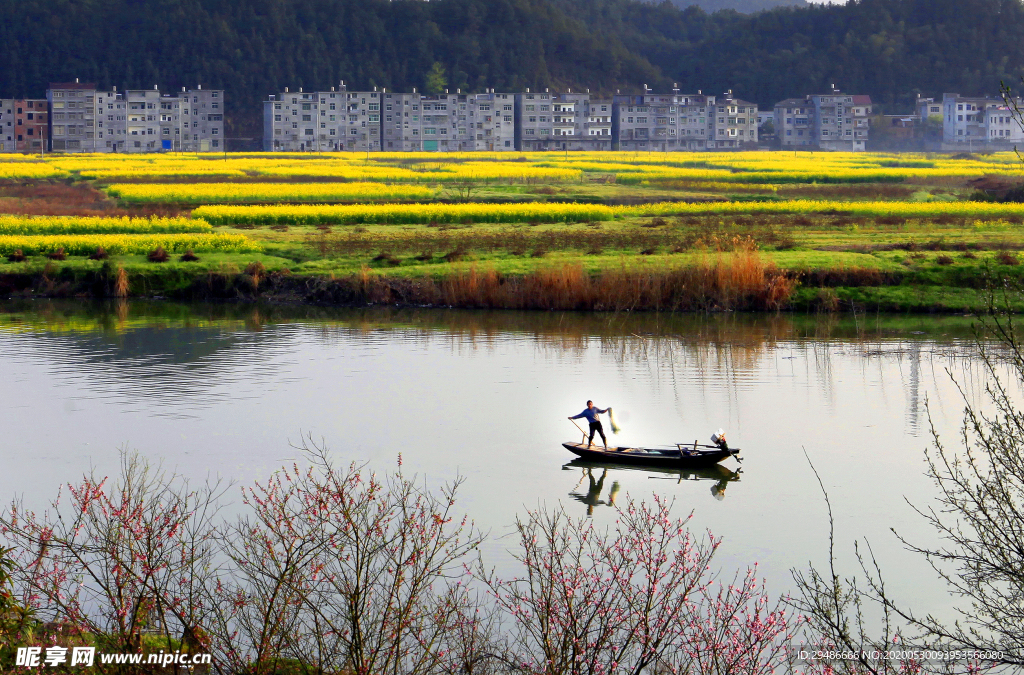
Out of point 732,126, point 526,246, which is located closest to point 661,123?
point 732,126

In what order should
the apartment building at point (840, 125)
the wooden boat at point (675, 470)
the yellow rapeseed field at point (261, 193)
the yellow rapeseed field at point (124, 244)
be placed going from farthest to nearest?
the apartment building at point (840, 125), the yellow rapeseed field at point (261, 193), the yellow rapeseed field at point (124, 244), the wooden boat at point (675, 470)

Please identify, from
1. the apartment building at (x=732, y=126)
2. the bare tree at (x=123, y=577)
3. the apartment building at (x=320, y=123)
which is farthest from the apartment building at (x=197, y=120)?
the bare tree at (x=123, y=577)

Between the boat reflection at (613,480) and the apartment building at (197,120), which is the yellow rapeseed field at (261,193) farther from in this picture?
the apartment building at (197,120)

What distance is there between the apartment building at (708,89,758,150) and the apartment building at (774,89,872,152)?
23.3ft

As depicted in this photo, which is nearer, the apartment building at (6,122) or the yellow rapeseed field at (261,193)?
the yellow rapeseed field at (261,193)

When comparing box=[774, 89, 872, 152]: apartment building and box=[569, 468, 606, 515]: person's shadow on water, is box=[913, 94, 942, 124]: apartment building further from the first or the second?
box=[569, 468, 606, 515]: person's shadow on water

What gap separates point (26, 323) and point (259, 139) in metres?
135

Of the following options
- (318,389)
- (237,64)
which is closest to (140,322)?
(318,389)

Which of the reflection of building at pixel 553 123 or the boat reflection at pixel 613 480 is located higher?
the reflection of building at pixel 553 123

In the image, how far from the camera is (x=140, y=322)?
35188 millimetres

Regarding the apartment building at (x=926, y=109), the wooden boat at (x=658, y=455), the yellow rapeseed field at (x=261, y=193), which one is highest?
the apartment building at (x=926, y=109)

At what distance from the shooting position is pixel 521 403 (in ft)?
79.9

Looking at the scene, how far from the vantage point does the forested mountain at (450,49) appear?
171625 millimetres

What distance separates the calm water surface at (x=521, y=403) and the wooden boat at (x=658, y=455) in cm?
27
